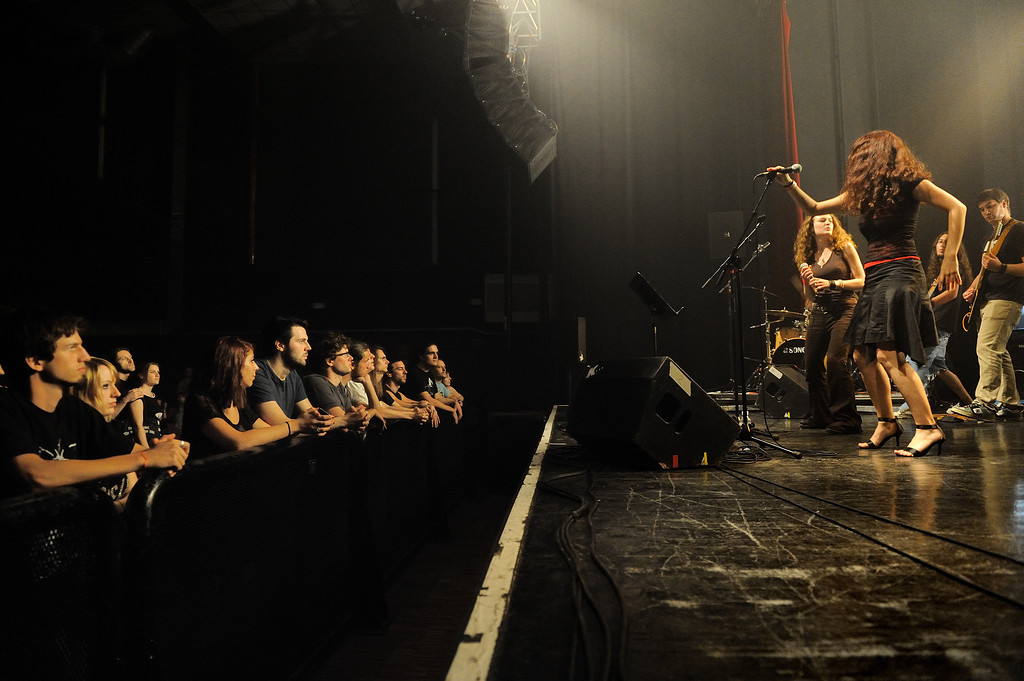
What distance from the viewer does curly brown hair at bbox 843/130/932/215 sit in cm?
253

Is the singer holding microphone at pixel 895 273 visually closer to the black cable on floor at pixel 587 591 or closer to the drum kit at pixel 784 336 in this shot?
the black cable on floor at pixel 587 591

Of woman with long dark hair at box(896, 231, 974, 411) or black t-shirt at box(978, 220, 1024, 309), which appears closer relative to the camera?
black t-shirt at box(978, 220, 1024, 309)

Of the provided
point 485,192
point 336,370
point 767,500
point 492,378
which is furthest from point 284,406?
point 485,192

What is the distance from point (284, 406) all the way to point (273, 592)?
1506mm

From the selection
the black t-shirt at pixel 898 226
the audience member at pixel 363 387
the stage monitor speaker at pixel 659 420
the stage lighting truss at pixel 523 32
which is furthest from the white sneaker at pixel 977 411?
the stage lighting truss at pixel 523 32

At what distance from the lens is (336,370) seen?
3828 mm

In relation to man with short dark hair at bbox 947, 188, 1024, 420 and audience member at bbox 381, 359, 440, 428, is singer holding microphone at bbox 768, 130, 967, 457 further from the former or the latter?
audience member at bbox 381, 359, 440, 428

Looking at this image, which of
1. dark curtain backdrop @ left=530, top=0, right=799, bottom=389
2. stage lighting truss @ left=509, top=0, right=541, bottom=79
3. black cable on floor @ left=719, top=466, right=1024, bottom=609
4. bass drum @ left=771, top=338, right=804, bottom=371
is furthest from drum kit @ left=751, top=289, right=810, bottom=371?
black cable on floor @ left=719, top=466, right=1024, bottom=609

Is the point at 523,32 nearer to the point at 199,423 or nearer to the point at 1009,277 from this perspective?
the point at 1009,277

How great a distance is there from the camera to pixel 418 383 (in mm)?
5543

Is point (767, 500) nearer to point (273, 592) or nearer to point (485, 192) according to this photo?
point (273, 592)

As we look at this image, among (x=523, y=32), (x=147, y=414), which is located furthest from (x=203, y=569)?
(x=523, y=32)

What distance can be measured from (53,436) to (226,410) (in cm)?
79

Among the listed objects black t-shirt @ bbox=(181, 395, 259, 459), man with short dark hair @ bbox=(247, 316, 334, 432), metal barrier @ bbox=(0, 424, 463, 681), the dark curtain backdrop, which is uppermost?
the dark curtain backdrop
